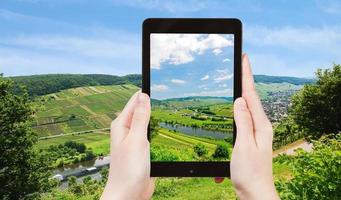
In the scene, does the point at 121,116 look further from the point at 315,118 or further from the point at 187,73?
the point at 315,118

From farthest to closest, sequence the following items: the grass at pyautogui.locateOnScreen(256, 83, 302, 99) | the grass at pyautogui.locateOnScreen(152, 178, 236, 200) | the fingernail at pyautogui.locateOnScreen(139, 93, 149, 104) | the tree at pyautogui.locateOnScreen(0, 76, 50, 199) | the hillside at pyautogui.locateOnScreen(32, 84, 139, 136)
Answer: the hillside at pyautogui.locateOnScreen(32, 84, 139, 136)
the grass at pyautogui.locateOnScreen(256, 83, 302, 99)
the tree at pyautogui.locateOnScreen(0, 76, 50, 199)
the grass at pyautogui.locateOnScreen(152, 178, 236, 200)
the fingernail at pyautogui.locateOnScreen(139, 93, 149, 104)

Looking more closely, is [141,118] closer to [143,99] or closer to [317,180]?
[143,99]

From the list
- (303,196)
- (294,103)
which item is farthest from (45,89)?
(303,196)

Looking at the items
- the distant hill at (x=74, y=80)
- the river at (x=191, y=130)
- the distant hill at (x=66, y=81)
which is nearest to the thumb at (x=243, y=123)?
the river at (x=191, y=130)

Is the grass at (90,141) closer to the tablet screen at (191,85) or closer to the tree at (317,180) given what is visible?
the tree at (317,180)

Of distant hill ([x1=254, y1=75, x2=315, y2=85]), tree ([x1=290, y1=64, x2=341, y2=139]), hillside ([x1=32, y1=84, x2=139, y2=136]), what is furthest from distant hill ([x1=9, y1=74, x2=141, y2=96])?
tree ([x1=290, y1=64, x2=341, y2=139])

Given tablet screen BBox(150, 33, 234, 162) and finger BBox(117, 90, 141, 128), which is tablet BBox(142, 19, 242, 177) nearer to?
tablet screen BBox(150, 33, 234, 162)

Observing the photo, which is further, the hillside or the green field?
the hillside
